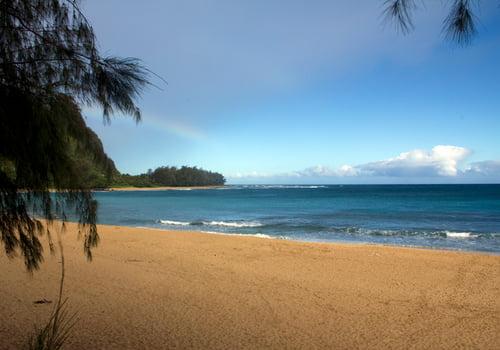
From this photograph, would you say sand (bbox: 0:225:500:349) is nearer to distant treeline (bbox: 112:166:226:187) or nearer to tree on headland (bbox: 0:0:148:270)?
tree on headland (bbox: 0:0:148:270)

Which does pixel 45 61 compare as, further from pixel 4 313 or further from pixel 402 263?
pixel 402 263

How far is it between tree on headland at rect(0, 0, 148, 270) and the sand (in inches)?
85.5

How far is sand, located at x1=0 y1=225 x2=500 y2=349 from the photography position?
4.91 meters

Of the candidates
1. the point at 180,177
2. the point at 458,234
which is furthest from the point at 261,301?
the point at 180,177

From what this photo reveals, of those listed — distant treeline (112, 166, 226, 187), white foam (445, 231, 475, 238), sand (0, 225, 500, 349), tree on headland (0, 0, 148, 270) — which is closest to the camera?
tree on headland (0, 0, 148, 270)

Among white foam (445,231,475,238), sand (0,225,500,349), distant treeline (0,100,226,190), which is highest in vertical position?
distant treeline (0,100,226,190)

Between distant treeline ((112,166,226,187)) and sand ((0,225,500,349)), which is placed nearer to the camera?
sand ((0,225,500,349))

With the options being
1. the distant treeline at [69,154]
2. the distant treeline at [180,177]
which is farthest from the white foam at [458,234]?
the distant treeline at [180,177]

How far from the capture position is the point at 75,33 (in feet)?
9.89

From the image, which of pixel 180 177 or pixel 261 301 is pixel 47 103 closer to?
pixel 261 301

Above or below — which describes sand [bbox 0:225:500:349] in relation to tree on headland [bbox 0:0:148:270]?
below

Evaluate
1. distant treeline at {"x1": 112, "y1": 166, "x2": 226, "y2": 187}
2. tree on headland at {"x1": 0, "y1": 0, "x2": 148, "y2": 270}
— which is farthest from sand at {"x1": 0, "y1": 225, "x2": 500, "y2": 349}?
distant treeline at {"x1": 112, "y1": 166, "x2": 226, "y2": 187}

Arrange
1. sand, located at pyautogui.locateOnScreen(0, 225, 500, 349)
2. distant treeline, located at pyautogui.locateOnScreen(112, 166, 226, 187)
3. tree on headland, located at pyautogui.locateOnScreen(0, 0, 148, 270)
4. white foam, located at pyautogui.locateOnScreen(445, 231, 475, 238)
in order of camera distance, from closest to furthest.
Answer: tree on headland, located at pyautogui.locateOnScreen(0, 0, 148, 270)
sand, located at pyautogui.locateOnScreen(0, 225, 500, 349)
white foam, located at pyautogui.locateOnScreen(445, 231, 475, 238)
distant treeline, located at pyautogui.locateOnScreen(112, 166, 226, 187)

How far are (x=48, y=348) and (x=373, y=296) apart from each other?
5445 millimetres
